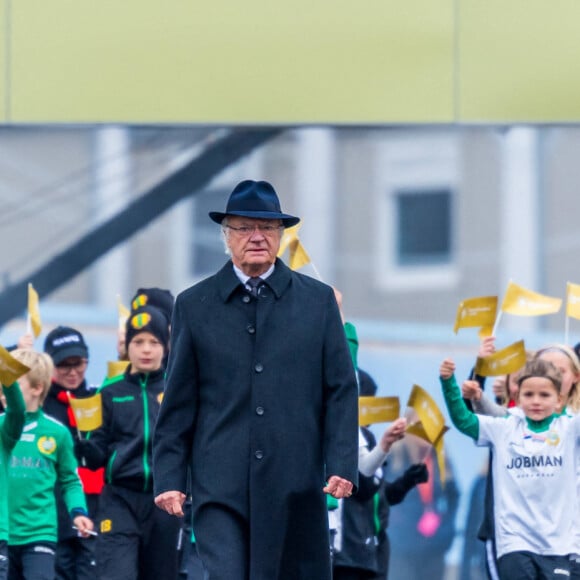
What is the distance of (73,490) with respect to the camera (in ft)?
31.5

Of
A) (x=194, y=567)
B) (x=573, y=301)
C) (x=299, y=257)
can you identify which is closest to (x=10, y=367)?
(x=194, y=567)

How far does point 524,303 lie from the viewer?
10.2 meters

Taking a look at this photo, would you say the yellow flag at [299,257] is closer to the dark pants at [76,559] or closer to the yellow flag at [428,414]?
the yellow flag at [428,414]

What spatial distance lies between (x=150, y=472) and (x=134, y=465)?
95 mm

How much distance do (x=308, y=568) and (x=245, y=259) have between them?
1.22m

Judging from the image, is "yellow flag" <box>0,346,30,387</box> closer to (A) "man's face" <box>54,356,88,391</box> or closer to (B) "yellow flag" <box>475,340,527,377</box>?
(A) "man's face" <box>54,356,88,391</box>

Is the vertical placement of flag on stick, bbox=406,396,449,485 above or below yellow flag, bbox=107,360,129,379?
below

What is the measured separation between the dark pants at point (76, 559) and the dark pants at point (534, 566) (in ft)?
8.59

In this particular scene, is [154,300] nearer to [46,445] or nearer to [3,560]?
[46,445]

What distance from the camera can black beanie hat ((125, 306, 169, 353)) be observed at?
387 inches

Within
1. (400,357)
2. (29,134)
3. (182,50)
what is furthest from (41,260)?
(400,357)

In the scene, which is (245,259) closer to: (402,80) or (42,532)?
(42,532)

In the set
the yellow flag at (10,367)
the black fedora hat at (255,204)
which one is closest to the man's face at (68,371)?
the yellow flag at (10,367)

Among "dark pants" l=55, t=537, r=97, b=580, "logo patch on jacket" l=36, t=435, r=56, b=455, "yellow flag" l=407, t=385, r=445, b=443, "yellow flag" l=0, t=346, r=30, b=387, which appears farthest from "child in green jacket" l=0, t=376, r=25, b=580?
"yellow flag" l=407, t=385, r=445, b=443
